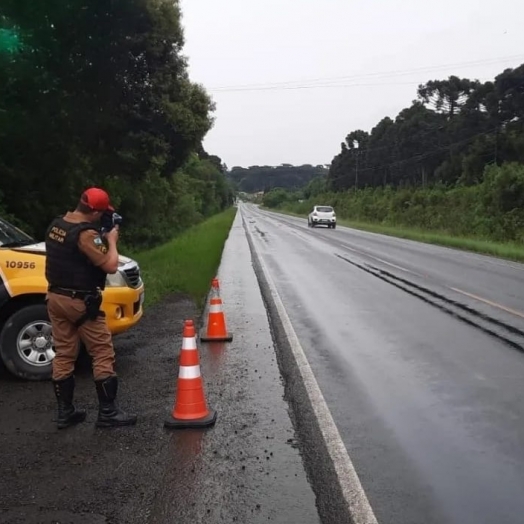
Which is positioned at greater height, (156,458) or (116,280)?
(116,280)

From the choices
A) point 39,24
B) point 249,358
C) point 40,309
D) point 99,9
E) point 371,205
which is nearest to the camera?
point 40,309

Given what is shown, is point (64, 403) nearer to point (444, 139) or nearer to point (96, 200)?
point (96, 200)

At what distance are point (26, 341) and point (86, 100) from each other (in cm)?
1195

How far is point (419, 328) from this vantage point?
9.84 m

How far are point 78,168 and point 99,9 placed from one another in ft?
14.2

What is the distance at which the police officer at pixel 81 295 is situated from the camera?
5.41 meters

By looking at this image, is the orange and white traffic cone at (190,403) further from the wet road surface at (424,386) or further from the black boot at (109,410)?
the wet road surface at (424,386)

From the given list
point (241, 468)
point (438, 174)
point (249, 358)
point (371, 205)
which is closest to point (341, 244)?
point (249, 358)

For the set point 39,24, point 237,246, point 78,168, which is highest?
point 39,24

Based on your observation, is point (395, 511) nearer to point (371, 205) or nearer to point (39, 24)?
point (39, 24)

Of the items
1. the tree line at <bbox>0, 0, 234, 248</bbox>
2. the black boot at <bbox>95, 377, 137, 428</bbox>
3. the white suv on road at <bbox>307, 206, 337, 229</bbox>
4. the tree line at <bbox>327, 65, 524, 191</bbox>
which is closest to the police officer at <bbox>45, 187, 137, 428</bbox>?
the black boot at <bbox>95, 377, 137, 428</bbox>

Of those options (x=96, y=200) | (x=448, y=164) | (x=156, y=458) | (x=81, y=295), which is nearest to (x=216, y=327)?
(x=81, y=295)

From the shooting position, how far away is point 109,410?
5602 mm

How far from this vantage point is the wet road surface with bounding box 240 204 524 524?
4348mm
